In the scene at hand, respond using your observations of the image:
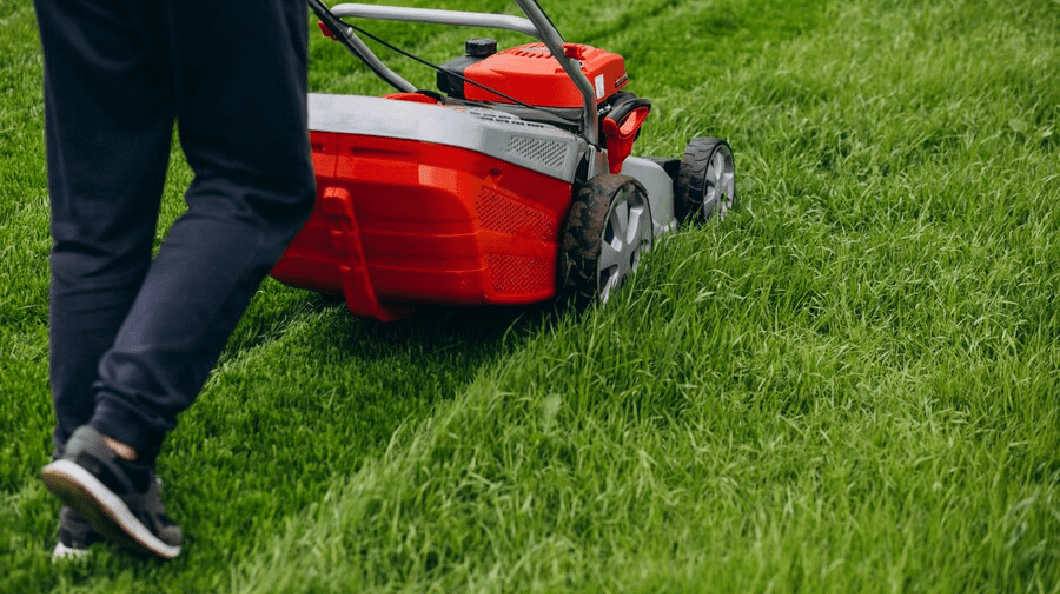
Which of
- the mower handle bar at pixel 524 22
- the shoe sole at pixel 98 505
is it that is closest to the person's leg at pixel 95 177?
the shoe sole at pixel 98 505

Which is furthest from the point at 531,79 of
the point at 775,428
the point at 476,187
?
the point at 775,428

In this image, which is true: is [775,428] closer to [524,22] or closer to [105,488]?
[524,22]

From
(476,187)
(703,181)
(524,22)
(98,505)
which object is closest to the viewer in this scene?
(98,505)

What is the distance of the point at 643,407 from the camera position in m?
2.26

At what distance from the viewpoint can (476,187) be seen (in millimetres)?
2158

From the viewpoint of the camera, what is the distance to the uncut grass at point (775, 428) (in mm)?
1769

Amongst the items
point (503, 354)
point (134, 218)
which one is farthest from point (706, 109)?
point (134, 218)

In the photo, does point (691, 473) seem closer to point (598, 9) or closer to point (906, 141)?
point (906, 141)

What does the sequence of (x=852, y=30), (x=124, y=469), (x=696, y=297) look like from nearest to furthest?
1. (x=124, y=469)
2. (x=696, y=297)
3. (x=852, y=30)

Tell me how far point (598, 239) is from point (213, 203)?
104 centimetres

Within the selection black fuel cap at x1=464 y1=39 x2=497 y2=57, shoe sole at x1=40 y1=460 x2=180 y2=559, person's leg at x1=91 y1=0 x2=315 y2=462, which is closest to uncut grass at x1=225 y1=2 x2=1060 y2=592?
shoe sole at x1=40 y1=460 x2=180 y2=559

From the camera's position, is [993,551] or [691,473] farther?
[691,473]

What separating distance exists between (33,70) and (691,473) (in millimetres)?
3886

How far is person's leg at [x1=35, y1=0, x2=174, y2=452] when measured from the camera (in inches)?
65.7
